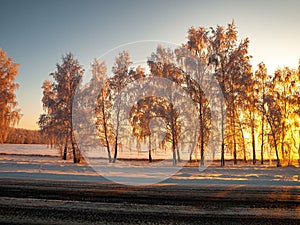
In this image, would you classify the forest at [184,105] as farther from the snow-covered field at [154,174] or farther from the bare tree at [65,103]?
the snow-covered field at [154,174]

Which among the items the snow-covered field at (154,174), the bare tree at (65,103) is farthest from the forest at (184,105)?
the snow-covered field at (154,174)

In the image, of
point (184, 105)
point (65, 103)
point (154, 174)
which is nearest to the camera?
point (154, 174)

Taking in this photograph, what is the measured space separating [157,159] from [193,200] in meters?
23.1

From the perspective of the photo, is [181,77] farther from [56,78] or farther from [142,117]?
[56,78]

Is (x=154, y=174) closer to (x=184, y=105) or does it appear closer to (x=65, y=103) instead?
(x=184, y=105)

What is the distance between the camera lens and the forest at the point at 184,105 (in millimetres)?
23188

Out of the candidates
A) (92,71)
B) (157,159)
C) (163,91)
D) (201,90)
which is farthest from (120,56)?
(157,159)

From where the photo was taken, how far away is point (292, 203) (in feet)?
24.8

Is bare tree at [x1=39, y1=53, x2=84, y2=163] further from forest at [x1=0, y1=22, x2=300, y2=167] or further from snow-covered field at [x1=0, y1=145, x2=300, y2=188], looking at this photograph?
snow-covered field at [x1=0, y1=145, x2=300, y2=188]

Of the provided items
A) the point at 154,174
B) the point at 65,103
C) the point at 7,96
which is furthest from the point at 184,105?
the point at 7,96

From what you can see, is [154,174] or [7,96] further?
[7,96]

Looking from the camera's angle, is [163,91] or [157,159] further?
[157,159]

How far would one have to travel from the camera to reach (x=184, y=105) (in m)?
23.5

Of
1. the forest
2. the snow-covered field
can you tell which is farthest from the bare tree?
the snow-covered field
